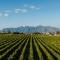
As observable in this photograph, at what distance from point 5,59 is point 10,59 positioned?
21.0 inches

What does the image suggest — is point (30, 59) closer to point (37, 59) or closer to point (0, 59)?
point (37, 59)

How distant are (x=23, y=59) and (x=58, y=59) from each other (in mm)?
3738

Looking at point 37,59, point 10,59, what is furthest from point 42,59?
point 10,59

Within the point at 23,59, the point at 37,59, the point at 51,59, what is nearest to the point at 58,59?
the point at 51,59

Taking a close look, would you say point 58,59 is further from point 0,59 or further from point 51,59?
point 0,59

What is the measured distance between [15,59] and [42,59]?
2681 millimetres

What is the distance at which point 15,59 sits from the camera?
60.8 feet

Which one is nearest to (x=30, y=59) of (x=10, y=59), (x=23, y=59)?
(x=23, y=59)

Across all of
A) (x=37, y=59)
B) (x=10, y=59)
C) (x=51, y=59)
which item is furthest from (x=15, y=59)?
(x=51, y=59)

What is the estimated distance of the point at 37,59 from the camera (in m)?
18.7

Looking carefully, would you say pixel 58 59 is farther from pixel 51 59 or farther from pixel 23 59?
pixel 23 59

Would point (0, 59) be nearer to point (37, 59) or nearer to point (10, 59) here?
point (10, 59)

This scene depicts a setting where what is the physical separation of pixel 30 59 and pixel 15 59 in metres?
1.47

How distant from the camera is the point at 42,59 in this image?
61.7ft
